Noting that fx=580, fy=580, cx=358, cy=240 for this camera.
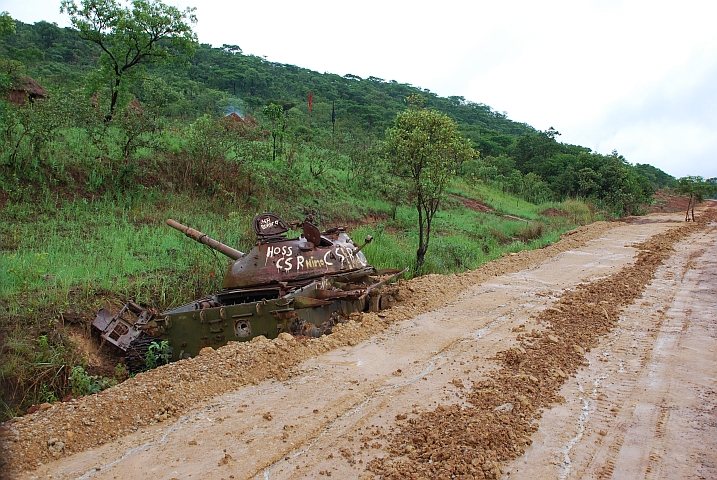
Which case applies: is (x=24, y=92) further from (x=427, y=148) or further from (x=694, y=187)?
(x=694, y=187)

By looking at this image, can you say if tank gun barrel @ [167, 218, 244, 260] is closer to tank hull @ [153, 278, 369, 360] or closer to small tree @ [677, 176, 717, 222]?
tank hull @ [153, 278, 369, 360]

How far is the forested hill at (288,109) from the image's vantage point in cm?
1927

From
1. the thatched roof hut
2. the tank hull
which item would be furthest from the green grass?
the thatched roof hut

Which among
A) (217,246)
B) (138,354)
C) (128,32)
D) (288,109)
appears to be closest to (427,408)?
(138,354)

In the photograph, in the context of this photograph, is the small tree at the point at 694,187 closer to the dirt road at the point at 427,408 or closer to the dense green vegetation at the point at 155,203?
the dense green vegetation at the point at 155,203

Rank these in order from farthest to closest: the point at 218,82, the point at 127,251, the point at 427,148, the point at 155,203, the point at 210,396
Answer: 1. the point at 218,82
2. the point at 155,203
3. the point at 427,148
4. the point at 127,251
5. the point at 210,396

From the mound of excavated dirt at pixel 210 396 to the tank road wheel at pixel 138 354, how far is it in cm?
167

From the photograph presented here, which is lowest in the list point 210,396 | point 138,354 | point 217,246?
point 138,354

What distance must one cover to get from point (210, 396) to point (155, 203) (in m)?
9.65

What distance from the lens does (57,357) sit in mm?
7617

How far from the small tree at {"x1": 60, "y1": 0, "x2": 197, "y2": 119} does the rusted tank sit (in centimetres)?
891

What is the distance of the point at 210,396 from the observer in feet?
18.6

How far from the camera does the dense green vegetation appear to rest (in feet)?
28.0

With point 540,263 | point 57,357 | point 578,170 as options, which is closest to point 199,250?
point 57,357
